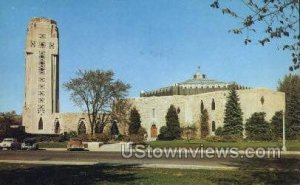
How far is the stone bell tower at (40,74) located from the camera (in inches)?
3209

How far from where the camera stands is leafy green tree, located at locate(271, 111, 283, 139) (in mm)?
55925

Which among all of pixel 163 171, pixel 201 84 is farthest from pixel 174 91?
pixel 163 171

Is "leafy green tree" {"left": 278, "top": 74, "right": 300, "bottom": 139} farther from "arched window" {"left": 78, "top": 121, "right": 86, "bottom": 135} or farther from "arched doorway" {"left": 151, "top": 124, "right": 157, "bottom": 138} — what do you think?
"arched window" {"left": 78, "top": 121, "right": 86, "bottom": 135}

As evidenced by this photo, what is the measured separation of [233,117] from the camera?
5897 centimetres

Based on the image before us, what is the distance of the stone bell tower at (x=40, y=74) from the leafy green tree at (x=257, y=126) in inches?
1363

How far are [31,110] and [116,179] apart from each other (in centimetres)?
6807

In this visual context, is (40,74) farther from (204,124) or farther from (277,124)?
(277,124)

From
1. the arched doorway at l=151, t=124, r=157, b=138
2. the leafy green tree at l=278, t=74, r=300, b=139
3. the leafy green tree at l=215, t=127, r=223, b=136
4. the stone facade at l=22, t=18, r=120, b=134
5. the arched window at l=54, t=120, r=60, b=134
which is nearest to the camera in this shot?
the leafy green tree at l=278, t=74, r=300, b=139

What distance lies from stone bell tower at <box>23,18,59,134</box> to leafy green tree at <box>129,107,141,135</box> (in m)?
16.7

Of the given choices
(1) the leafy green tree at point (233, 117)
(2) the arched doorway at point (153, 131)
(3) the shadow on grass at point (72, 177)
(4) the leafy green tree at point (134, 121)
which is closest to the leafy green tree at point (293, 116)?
(1) the leafy green tree at point (233, 117)

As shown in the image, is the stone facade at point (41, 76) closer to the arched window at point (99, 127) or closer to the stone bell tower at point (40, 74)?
the stone bell tower at point (40, 74)

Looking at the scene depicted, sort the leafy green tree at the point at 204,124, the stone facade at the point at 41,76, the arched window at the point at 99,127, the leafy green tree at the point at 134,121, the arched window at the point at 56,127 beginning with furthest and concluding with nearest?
1. the stone facade at the point at 41,76
2. the arched window at the point at 56,127
3. the leafy green tree at the point at 134,121
4. the arched window at the point at 99,127
5. the leafy green tree at the point at 204,124

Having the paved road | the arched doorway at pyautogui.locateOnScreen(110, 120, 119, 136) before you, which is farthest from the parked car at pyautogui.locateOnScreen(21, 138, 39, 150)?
the arched doorway at pyautogui.locateOnScreen(110, 120, 119, 136)

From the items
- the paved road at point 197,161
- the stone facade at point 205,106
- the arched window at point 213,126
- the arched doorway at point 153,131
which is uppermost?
the stone facade at point 205,106
